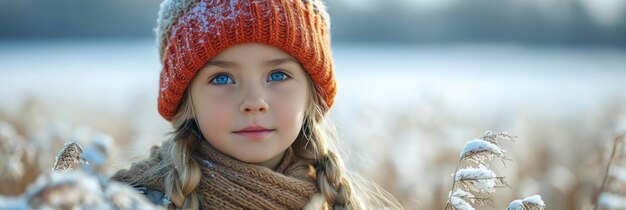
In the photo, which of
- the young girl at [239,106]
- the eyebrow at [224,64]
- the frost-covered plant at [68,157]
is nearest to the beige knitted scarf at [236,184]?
the young girl at [239,106]

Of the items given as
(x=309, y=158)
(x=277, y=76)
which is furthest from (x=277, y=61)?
(x=309, y=158)

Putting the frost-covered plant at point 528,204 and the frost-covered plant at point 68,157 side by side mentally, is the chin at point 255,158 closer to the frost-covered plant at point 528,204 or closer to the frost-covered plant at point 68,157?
the frost-covered plant at point 68,157

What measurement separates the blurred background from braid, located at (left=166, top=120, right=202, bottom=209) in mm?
341

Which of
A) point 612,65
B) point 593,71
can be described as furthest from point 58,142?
point 612,65

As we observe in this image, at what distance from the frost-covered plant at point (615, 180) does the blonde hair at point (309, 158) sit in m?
0.81

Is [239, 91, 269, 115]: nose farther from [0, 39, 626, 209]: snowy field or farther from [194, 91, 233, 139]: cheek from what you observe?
[0, 39, 626, 209]: snowy field

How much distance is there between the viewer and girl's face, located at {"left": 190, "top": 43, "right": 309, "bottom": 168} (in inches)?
93.3

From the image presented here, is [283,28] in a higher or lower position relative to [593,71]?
lower

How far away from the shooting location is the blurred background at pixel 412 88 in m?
3.76

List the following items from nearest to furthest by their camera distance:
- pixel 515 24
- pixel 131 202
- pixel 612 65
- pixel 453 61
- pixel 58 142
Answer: pixel 131 202
pixel 58 142
pixel 612 65
pixel 453 61
pixel 515 24

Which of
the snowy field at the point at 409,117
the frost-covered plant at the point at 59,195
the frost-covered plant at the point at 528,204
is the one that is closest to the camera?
the frost-covered plant at the point at 59,195

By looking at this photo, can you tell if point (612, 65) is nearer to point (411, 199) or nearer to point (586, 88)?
point (586, 88)

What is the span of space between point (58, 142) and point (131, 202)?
2501 millimetres

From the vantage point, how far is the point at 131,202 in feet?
3.63
